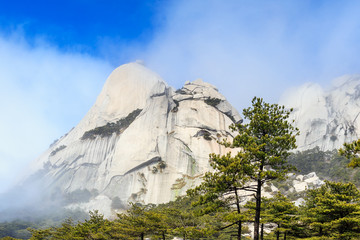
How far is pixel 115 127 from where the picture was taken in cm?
6769

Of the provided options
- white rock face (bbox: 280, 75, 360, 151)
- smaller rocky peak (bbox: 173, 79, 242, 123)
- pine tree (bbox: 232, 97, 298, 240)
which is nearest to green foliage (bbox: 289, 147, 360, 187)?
white rock face (bbox: 280, 75, 360, 151)

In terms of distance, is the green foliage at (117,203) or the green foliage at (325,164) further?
the green foliage at (325,164)

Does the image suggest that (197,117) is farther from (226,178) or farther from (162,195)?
(226,178)

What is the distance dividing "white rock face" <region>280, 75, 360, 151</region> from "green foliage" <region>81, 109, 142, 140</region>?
63.9 meters

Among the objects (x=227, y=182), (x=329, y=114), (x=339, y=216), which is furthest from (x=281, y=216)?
(x=329, y=114)

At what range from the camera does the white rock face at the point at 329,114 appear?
279 ft

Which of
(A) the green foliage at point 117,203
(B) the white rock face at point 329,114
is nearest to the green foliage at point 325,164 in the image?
(B) the white rock face at point 329,114

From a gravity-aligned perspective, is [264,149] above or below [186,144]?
below

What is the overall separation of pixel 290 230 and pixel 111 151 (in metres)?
51.9

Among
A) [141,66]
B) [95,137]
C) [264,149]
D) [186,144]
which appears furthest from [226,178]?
[141,66]

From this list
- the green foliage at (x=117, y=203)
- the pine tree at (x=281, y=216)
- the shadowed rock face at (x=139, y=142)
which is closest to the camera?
the pine tree at (x=281, y=216)

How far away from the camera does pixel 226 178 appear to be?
42.6ft

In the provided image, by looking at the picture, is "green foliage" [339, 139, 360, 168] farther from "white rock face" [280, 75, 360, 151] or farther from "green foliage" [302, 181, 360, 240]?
"white rock face" [280, 75, 360, 151]

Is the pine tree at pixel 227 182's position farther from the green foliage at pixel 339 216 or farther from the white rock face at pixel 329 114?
the white rock face at pixel 329 114
